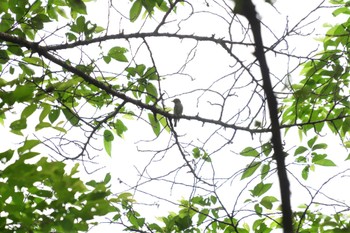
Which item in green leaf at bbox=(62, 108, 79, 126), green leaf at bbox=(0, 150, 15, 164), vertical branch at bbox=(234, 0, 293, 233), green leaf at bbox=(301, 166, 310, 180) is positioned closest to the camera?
vertical branch at bbox=(234, 0, 293, 233)

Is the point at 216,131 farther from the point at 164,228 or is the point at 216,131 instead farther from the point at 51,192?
the point at 164,228

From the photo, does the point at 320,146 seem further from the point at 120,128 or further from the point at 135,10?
the point at 135,10

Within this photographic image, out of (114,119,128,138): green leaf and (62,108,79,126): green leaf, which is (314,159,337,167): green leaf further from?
(62,108,79,126): green leaf

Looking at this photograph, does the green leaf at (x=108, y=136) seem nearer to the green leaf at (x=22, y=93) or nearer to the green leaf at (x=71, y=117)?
the green leaf at (x=71, y=117)

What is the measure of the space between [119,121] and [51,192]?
3.92 feet

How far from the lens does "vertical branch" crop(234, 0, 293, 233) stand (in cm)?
49

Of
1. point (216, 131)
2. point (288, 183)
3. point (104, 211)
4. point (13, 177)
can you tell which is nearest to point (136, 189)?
point (216, 131)

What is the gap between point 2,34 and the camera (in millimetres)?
2457

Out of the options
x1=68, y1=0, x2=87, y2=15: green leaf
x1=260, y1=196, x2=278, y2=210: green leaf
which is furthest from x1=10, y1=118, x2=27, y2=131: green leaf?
x1=260, y1=196, x2=278, y2=210: green leaf

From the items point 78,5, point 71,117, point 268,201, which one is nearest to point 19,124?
point 71,117

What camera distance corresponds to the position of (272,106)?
0.56 meters

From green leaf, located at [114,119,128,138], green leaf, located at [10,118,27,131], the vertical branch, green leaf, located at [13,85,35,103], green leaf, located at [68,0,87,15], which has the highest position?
green leaf, located at [68,0,87,15]

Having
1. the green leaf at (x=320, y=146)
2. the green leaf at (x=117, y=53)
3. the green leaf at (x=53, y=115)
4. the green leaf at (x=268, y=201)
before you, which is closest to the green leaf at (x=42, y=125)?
the green leaf at (x=53, y=115)

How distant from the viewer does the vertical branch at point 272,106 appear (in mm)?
488
